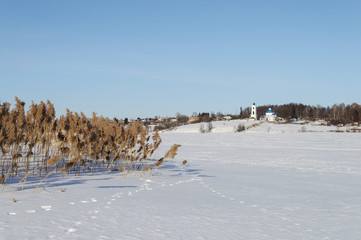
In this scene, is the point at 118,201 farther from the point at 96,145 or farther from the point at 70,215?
the point at 96,145

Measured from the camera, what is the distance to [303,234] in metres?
2.65

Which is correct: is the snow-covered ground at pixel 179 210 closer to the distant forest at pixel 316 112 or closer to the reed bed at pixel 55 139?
the reed bed at pixel 55 139

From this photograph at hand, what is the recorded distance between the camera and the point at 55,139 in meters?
6.16

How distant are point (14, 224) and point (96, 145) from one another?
407cm

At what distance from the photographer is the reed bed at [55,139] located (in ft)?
15.2

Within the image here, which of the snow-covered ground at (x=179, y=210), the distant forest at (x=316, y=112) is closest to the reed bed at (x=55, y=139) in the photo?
the snow-covered ground at (x=179, y=210)

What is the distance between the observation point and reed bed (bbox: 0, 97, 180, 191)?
4.64m

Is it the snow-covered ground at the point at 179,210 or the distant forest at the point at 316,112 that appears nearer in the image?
the snow-covered ground at the point at 179,210

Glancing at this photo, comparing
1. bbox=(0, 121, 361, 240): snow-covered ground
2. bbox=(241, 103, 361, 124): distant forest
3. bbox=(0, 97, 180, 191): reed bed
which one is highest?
bbox=(241, 103, 361, 124): distant forest

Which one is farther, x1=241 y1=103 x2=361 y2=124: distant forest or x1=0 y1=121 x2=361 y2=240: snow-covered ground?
x1=241 y1=103 x2=361 y2=124: distant forest

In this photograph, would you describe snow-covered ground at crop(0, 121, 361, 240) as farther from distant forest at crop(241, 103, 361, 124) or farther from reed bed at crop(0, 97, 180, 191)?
distant forest at crop(241, 103, 361, 124)

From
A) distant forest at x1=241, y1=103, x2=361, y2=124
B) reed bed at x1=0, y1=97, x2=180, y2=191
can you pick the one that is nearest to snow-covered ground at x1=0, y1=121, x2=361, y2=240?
reed bed at x1=0, y1=97, x2=180, y2=191

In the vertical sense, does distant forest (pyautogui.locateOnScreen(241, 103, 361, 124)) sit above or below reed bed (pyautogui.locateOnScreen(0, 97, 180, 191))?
above

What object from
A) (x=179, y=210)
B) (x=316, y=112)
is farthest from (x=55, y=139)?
A: (x=316, y=112)
